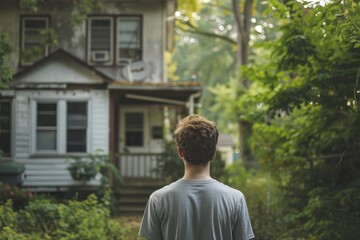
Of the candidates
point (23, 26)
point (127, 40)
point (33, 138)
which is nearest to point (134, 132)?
point (127, 40)

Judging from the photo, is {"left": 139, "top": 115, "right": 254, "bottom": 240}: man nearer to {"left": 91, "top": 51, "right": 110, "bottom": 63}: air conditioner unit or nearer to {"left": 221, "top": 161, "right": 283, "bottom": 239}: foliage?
{"left": 221, "top": 161, "right": 283, "bottom": 239}: foliage

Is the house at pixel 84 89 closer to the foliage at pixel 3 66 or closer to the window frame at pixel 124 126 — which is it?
the window frame at pixel 124 126

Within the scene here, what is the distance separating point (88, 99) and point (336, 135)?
386 inches

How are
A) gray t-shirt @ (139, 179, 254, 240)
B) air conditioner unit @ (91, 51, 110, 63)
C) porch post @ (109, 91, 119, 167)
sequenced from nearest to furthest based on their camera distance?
gray t-shirt @ (139, 179, 254, 240) < porch post @ (109, 91, 119, 167) < air conditioner unit @ (91, 51, 110, 63)

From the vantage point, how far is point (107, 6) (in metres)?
17.3

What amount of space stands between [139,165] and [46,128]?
2998mm

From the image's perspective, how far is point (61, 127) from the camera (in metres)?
15.7

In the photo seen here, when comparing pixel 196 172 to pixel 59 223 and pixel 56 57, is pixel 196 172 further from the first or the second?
pixel 56 57

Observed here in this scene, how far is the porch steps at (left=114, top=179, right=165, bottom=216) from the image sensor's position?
15.2m

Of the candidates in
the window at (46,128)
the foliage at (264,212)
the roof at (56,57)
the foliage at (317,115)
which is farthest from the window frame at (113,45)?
the foliage at (317,115)

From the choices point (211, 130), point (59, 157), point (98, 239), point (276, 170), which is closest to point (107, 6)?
point (59, 157)

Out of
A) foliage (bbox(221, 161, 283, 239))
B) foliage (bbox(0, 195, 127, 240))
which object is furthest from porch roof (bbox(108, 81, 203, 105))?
foliage (bbox(0, 195, 127, 240))

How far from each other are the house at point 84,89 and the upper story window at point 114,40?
32 millimetres

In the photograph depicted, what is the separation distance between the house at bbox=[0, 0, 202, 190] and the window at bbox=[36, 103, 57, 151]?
29 mm
